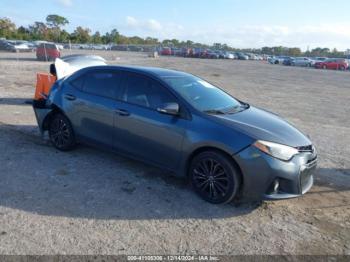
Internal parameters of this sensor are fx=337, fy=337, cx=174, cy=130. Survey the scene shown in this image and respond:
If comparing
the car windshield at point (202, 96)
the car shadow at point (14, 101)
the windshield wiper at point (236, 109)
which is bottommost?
the car shadow at point (14, 101)

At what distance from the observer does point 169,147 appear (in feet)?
15.0

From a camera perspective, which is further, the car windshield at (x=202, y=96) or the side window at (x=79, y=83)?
the side window at (x=79, y=83)

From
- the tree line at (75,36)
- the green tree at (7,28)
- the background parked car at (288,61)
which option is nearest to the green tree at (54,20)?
the tree line at (75,36)

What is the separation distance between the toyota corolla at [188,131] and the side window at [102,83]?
18 millimetres

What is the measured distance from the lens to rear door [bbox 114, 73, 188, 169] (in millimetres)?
4527

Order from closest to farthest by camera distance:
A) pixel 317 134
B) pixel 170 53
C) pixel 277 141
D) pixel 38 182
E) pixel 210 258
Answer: pixel 210 258 < pixel 277 141 < pixel 38 182 < pixel 317 134 < pixel 170 53

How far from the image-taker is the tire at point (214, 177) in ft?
13.5

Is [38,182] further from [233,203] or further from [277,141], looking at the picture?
[277,141]

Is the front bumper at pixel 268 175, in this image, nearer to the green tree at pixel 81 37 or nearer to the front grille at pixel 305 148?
the front grille at pixel 305 148

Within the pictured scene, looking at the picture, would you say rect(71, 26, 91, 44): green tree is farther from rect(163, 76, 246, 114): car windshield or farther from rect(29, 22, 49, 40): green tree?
rect(163, 76, 246, 114): car windshield

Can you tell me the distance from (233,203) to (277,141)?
0.99m

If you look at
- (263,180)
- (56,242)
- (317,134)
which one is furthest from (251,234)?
(317,134)

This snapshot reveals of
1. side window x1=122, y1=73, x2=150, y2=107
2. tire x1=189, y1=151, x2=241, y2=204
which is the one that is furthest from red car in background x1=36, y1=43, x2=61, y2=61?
tire x1=189, y1=151, x2=241, y2=204

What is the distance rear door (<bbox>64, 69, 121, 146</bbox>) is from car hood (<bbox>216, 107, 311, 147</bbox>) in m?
1.77
